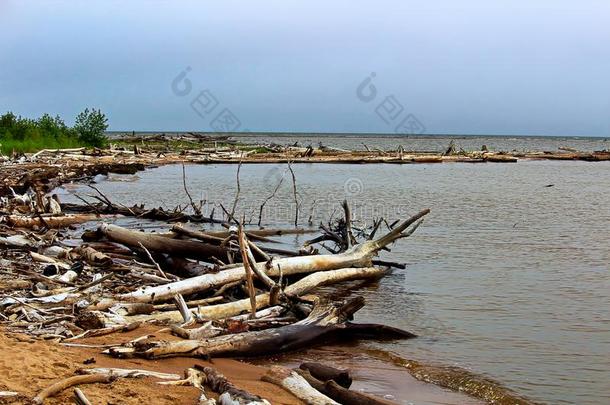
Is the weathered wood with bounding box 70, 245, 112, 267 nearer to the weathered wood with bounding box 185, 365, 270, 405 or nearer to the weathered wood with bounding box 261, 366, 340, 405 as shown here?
the weathered wood with bounding box 261, 366, 340, 405

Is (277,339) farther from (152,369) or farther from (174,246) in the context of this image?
(174,246)

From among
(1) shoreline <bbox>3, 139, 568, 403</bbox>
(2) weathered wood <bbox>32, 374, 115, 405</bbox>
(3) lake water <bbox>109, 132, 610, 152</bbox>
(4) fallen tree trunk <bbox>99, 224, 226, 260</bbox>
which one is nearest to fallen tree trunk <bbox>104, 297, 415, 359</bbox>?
(2) weathered wood <bbox>32, 374, 115, 405</bbox>

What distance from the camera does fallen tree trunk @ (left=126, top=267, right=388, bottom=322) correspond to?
26.6 ft

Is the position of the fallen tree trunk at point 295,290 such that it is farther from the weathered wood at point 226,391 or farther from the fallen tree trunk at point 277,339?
the weathered wood at point 226,391

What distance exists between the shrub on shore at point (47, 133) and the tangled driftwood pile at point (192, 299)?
1104 inches

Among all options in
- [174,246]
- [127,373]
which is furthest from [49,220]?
[127,373]

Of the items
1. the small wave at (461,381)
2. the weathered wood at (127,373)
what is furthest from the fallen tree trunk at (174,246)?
the weathered wood at (127,373)

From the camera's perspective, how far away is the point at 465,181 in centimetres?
3603

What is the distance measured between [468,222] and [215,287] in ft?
41.1

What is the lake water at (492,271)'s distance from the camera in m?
7.96

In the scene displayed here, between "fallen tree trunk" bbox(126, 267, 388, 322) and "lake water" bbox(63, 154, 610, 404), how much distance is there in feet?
1.02

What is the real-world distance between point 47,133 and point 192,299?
3961 cm

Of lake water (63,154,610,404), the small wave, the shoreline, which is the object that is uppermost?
the shoreline

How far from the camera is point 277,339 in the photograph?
293 inches
